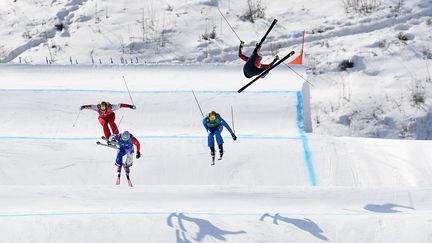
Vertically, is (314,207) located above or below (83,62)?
below

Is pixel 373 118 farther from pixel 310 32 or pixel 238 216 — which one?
pixel 238 216

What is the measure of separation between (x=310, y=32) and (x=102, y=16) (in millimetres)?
5968

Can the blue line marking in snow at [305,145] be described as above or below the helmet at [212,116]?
below

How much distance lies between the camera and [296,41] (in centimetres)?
1700

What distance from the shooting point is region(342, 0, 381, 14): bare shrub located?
1739 centimetres

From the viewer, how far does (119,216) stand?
9.64m

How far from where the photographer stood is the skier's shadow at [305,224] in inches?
368

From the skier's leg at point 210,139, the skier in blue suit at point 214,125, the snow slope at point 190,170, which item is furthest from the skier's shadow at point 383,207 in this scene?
the skier's leg at point 210,139

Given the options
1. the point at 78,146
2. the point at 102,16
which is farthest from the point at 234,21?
the point at 78,146

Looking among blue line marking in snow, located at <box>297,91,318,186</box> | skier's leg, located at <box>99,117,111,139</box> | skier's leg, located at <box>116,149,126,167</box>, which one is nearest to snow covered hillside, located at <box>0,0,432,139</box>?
blue line marking in snow, located at <box>297,91,318,186</box>

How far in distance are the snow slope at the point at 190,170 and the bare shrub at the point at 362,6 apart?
3719 millimetres

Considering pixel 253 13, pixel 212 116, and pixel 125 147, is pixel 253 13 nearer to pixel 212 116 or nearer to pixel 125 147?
pixel 212 116

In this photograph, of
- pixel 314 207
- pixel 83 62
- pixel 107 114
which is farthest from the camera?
pixel 83 62

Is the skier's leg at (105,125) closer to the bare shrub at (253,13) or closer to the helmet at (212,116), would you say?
the helmet at (212,116)
